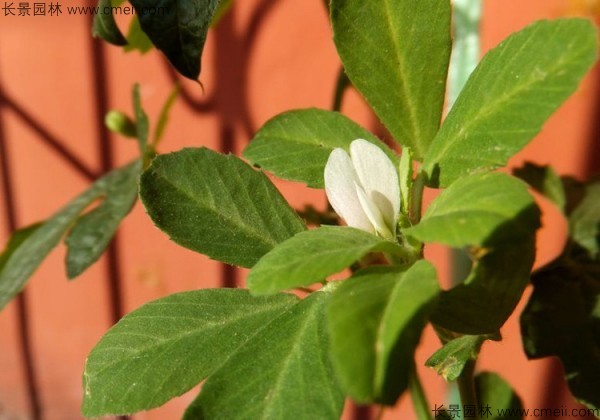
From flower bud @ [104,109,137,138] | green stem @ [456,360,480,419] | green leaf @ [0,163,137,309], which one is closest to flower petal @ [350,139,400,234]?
green stem @ [456,360,480,419]

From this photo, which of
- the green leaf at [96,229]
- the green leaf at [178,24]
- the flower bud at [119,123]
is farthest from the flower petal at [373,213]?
the flower bud at [119,123]

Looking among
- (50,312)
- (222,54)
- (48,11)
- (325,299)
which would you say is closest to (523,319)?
(325,299)

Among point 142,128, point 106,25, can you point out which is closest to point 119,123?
point 142,128

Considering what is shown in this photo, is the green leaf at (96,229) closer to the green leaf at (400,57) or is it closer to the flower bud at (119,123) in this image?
the flower bud at (119,123)

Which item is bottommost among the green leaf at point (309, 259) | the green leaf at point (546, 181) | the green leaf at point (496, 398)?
the green leaf at point (496, 398)

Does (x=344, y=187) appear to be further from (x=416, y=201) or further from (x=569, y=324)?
(x=569, y=324)

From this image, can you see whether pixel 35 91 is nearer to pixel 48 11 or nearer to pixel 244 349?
pixel 48 11
